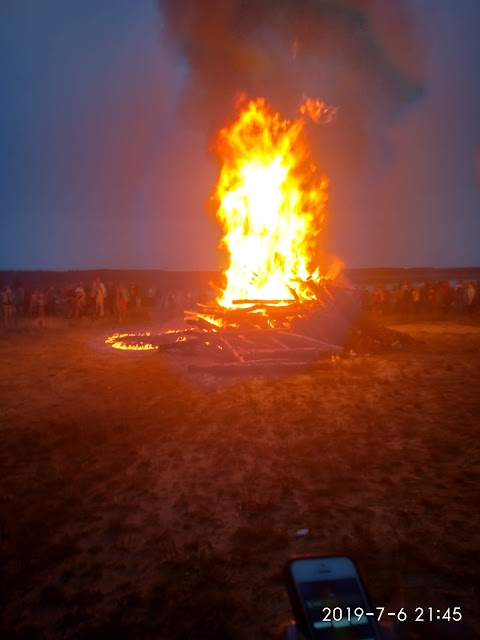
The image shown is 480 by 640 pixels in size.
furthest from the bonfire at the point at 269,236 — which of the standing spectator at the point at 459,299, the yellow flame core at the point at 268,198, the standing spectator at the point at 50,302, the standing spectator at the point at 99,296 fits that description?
the standing spectator at the point at 459,299

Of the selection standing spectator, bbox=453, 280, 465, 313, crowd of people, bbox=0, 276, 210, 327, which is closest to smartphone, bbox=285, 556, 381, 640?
crowd of people, bbox=0, 276, 210, 327

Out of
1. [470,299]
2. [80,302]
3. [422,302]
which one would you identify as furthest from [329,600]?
[422,302]

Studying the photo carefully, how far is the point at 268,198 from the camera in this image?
18875 millimetres

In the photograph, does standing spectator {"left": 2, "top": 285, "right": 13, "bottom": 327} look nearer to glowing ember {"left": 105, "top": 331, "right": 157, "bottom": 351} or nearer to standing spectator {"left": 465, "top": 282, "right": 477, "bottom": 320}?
glowing ember {"left": 105, "top": 331, "right": 157, "bottom": 351}

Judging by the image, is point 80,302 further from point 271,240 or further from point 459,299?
point 459,299

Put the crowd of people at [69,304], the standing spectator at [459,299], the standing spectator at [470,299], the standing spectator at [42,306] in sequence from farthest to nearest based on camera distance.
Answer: the standing spectator at [459,299] → the standing spectator at [470,299] → the crowd of people at [69,304] → the standing spectator at [42,306]

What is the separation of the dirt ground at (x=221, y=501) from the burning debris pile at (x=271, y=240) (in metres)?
6.31

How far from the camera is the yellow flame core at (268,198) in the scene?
61.4 ft

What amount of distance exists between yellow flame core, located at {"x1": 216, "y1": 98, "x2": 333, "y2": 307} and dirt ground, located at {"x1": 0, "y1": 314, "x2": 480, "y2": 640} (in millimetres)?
9413

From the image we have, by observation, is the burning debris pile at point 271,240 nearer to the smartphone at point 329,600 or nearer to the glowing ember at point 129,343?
the glowing ember at point 129,343

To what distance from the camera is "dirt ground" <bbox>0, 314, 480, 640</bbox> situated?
369 cm

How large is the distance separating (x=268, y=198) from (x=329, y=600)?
18408 mm

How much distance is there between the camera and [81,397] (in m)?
10.4

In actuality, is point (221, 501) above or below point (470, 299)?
below
